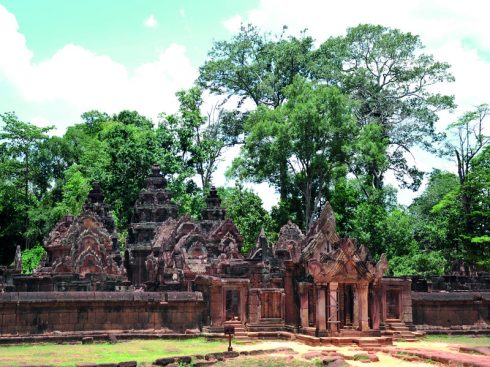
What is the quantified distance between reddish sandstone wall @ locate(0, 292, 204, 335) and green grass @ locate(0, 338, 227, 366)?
39.2 inches

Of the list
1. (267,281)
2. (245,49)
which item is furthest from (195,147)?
(267,281)

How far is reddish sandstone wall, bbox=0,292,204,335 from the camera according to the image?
22.9 meters

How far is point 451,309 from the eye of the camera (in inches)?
1086

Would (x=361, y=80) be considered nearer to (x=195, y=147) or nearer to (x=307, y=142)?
(x=307, y=142)

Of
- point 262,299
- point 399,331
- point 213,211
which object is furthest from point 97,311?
point 213,211

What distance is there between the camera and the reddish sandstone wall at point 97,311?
22906mm

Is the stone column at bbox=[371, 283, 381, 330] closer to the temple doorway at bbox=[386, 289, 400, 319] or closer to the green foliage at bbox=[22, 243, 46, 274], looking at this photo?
the temple doorway at bbox=[386, 289, 400, 319]

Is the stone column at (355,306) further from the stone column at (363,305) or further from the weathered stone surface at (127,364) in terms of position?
the weathered stone surface at (127,364)

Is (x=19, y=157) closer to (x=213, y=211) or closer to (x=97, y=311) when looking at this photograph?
(x=213, y=211)

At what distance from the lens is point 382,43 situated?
53219mm

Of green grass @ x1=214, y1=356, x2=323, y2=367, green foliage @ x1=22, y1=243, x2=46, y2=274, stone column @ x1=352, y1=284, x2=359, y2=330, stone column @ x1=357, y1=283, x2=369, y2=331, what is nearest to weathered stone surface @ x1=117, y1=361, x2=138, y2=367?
green grass @ x1=214, y1=356, x2=323, y2=367

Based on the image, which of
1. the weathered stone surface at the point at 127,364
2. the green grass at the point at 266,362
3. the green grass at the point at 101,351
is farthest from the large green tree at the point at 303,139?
the weathered stone surface at the point at 127,364

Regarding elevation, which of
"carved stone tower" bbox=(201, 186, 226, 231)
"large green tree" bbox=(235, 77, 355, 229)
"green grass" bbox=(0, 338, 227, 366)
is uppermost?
"large green tree" bbox=(235, 77, 355, 229)

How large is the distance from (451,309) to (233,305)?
8996mm
